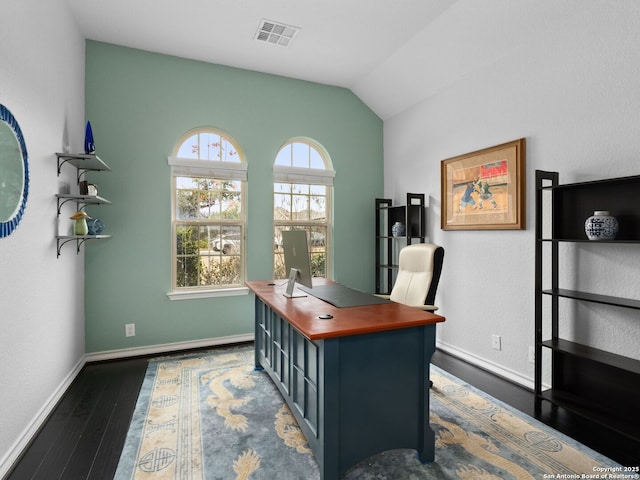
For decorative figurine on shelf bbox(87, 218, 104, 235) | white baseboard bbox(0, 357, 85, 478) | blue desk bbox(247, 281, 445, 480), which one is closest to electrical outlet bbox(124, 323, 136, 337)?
white baseboard bbox(0, 357, 85, 478)

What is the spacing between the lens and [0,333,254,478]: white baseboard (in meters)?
1.91

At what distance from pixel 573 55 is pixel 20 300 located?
3886mm

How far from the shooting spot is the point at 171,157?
3.63m

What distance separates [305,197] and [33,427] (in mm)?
3173

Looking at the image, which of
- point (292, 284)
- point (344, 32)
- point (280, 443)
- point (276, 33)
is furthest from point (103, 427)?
point (344, 32)

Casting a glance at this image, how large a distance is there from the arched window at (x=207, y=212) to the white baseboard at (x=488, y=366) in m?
2.33

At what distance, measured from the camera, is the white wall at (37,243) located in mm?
1872

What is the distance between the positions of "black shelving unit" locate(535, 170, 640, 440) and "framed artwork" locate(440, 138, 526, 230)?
0.24 m

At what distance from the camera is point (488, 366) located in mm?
3160

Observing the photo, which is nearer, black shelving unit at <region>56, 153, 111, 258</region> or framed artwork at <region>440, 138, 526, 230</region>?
black shelving unit at <region>56, 153, 111, 258</region>

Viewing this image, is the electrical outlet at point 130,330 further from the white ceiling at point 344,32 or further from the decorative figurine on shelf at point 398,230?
the decorative figurine on shelf at point 398,230

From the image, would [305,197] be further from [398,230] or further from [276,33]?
[276,33]

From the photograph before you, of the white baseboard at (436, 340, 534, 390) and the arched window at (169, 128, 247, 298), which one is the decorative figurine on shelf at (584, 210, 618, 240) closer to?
the white baseboard at (436, 340, 534, 390)

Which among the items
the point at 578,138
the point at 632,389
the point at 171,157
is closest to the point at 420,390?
the point at 632,389
